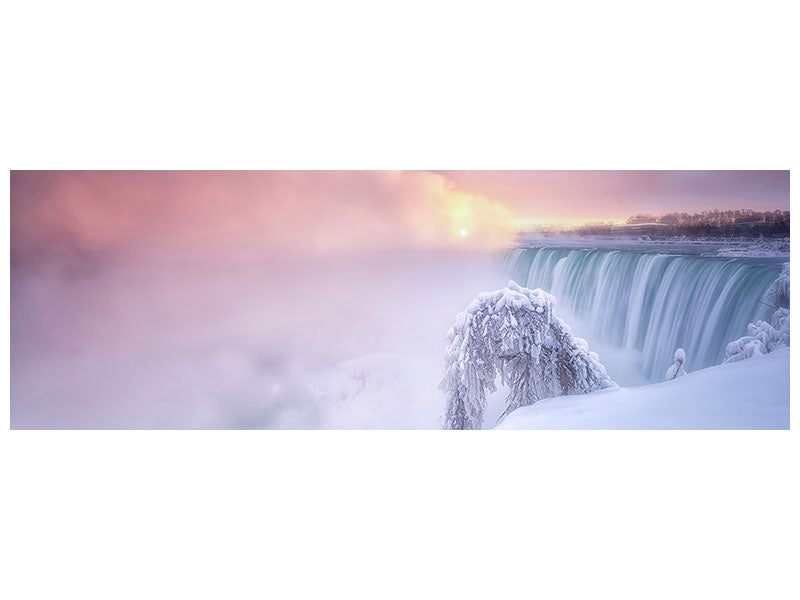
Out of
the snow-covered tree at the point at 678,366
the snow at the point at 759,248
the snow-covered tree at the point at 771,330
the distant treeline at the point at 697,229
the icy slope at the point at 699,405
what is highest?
the distant treeline at the point at 697,229

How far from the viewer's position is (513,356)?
2953mm

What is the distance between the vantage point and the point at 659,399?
2.78 m

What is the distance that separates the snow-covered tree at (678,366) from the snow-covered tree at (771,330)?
219 mm

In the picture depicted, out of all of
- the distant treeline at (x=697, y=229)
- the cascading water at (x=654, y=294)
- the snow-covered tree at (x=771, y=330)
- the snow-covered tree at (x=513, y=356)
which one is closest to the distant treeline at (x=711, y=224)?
the distant treeline at (x=697, y=229)

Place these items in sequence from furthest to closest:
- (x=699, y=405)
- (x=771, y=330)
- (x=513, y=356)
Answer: (x=513, y=356) < (x=771, y=330) < (x=699, y=405)

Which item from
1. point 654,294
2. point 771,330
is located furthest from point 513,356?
point 771,330

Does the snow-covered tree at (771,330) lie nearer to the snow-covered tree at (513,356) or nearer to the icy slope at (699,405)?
the icy slope at (699,405)

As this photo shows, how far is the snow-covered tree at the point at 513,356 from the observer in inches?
114

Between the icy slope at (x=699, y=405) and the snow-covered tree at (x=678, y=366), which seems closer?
the icy slope at (x=699, y=405)

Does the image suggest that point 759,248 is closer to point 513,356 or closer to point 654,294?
point 654,294

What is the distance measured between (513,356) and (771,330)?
4.62 ft

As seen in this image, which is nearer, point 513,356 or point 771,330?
point 771,330
